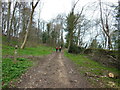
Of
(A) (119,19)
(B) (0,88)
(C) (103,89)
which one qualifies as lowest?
(C) (103,89)

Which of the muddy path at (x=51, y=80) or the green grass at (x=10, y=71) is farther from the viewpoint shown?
the green grass at (x=10, y=71)

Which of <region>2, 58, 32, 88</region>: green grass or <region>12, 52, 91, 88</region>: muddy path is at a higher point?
<region>2, 58, 32, 88</region>: green grass

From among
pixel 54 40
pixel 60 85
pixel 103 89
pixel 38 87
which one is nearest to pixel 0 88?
pixel 38 87

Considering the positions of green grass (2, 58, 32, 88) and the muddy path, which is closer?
the muddy path

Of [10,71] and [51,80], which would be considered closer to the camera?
[51,80]

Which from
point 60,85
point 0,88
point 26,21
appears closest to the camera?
point 0,88

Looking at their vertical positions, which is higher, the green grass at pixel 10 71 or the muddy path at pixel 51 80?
the green grass at pixel 10 71

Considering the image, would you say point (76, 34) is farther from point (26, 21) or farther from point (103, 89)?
point (103, 89)

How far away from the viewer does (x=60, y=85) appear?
4.07 m

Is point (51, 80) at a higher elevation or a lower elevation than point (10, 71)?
lower

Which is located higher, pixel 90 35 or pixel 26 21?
pixel 26 21

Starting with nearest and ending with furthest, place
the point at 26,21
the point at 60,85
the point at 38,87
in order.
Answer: the point at 38,87, the point at 60,85, the point at 26,21

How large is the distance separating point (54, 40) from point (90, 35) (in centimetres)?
2343

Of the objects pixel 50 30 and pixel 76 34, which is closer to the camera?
pixel 76 34
